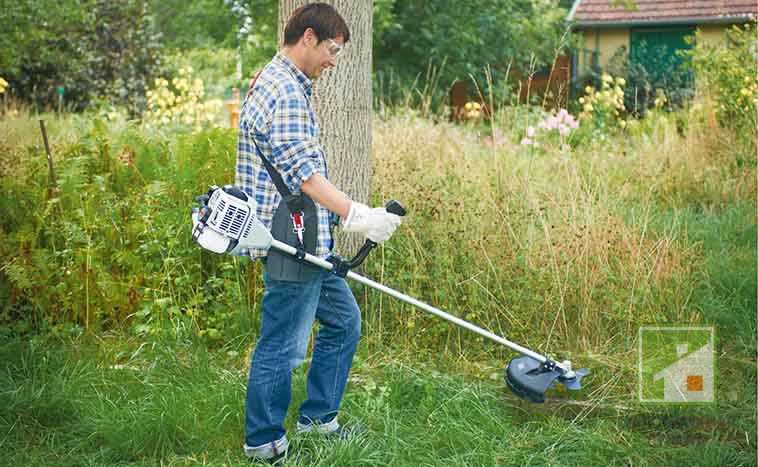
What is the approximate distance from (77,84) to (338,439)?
12592 millimetres

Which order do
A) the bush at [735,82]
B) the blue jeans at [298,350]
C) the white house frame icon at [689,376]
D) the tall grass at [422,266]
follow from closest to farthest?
the blue jeans at [298,350], the white house frame icon at [689,376], the tall grass at [422,266], the bush at [735,82]

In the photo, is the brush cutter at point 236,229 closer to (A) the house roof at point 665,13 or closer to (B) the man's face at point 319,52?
(B) the man's face at point 319,52

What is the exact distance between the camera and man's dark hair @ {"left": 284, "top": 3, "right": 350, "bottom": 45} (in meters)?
3.39

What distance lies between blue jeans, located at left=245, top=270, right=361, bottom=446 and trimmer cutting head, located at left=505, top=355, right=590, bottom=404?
762mm

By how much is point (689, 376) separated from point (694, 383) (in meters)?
0.07

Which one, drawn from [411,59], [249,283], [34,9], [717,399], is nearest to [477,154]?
[249,283]

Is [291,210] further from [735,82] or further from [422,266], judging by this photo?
[735,82]

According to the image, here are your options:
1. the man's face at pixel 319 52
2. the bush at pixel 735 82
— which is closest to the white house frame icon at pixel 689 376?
the man's face at pixel 319 52

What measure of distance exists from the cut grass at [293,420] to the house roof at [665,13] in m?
16.1

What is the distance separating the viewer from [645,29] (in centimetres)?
2048

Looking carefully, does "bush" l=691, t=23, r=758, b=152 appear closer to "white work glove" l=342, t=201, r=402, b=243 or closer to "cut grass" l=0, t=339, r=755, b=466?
"cut grass" l=0, t=339, r=755, b=466

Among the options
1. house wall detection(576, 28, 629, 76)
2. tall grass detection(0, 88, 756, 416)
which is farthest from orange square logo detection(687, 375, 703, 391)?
house wall detection(576, 28, 629, 76)

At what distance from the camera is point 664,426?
417 centimetres

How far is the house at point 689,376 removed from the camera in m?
4.38
